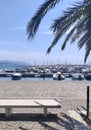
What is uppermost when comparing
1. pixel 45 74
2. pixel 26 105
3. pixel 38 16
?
pixel 38 16

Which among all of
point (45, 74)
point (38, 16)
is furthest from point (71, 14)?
point (45, 74)

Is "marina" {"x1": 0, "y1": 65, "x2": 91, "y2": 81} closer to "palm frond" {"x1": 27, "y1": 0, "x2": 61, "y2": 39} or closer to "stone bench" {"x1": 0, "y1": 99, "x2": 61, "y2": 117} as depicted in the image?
"stone bench" {"x1": 0, "y1": 99, "x2": 61, "y2": 117}

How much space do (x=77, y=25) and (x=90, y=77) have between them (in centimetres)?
4027

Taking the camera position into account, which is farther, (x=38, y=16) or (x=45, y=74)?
(x=45, y=74)

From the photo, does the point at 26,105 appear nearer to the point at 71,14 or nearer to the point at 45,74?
the point at 71,14

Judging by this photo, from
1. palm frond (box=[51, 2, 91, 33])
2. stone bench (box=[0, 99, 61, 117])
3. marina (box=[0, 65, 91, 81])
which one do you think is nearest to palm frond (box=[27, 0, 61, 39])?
palm frond (box=[51, 2, 91, 33])

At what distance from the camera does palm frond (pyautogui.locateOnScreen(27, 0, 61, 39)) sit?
10.7 meters

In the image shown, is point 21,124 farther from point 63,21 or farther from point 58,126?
point 63,21

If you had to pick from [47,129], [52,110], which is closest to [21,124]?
[47,129]

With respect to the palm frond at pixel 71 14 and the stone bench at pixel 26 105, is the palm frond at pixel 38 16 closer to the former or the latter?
the palm frond at pixel 71 14

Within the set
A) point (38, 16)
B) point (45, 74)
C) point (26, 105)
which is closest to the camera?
point (38, 16)

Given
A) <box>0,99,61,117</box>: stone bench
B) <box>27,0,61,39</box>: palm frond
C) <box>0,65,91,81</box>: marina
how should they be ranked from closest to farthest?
<box>27,0,61,39</box>: palm frond, <box>0,99,61,117</box>: stone bench, <box>0,65,91,81</box>: marina

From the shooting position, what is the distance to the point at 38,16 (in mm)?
10727

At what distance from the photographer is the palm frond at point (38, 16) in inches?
420
